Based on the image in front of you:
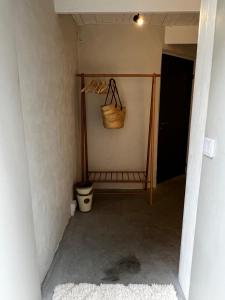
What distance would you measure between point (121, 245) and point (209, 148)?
1.43 m

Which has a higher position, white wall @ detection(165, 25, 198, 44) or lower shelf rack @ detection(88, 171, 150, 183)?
white wall @ detection(165, 25, 198, 44)

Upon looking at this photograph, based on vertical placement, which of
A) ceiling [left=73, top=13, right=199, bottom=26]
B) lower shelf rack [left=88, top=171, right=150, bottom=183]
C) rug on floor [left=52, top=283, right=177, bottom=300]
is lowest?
rug on floor [left=52, top=283, right=177, bottom=300]

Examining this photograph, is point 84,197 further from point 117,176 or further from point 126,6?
point 126,6

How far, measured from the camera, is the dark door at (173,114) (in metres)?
3.59

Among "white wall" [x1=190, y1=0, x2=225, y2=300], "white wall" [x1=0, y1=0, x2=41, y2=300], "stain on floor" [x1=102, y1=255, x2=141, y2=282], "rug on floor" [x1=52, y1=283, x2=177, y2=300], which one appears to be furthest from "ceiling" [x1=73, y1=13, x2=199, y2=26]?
"rug on floor" [x1=52, y1=283, x2=177, y2=300]

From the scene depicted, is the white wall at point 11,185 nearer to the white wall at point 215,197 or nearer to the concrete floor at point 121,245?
the concrete floor at point 121,245

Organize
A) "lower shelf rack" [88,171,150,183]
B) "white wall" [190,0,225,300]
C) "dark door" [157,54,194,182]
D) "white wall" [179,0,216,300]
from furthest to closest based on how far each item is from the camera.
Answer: "dark door" [157,54,194,182], "lower shelf rack" [88,171,150,183], "white wall" [179,0,216,300], "white wall" [190,0,225,300]

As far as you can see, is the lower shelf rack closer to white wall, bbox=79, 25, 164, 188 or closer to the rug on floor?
white wall, bbox=79, 25, 164, 188

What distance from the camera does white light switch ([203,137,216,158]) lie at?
1.19m

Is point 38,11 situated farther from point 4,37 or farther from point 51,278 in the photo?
point 51,278

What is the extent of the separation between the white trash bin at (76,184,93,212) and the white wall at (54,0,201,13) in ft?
6.13

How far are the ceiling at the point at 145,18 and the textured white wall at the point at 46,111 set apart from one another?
291 millimetres

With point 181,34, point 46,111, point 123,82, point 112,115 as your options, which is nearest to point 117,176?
point 112,115

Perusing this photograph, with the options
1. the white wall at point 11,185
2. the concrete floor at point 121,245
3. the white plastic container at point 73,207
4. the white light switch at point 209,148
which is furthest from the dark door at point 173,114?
the white wall at point 11,185
